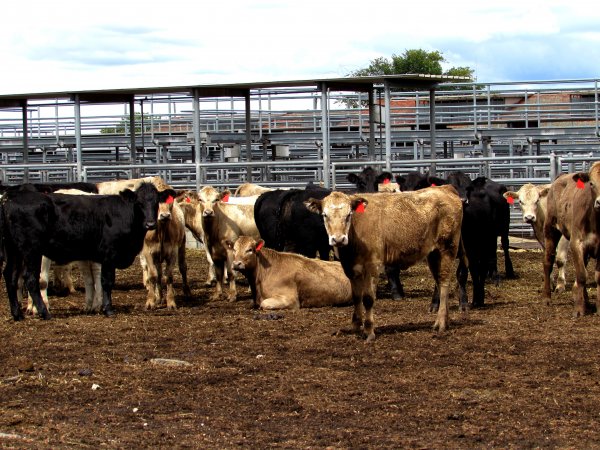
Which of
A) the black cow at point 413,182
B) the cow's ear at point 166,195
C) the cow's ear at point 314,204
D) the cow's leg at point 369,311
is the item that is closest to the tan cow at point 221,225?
the cow's ear at point 166,195

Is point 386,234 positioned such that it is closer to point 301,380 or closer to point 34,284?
point 301,380

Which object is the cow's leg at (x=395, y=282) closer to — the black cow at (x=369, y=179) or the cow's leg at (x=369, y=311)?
the cow's leg at (x=369, y=311)

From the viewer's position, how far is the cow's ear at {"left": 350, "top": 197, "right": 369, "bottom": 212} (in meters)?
10.2

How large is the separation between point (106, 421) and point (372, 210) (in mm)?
4167

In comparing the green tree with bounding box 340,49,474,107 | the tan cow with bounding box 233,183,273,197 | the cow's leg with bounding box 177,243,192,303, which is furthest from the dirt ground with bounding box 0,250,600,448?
the green tree with bounding box 340,49,474,107

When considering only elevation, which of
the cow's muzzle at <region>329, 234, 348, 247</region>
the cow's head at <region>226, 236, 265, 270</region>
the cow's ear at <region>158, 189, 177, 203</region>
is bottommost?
the cow's head at <region>226, 236, 265, 270</region>

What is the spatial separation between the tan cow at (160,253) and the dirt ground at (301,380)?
90 centimetres

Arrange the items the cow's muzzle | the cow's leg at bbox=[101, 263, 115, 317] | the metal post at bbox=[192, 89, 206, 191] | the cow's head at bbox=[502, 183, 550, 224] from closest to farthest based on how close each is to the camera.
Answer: the cow's muzzle < the cow's leg at bbox=[101, 263, 115, 317] < the cow's head at bbox=[502, 183, 550, 224] < the metal post at bbox=[192, 89, 206, 191]

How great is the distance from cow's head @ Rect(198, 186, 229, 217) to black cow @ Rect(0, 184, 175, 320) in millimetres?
1691

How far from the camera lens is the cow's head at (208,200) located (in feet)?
49.4

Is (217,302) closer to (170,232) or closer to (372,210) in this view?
(170,232)

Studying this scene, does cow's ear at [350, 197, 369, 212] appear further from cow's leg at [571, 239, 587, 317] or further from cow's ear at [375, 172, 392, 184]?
cow's ear at [375, 172, 392, 184]

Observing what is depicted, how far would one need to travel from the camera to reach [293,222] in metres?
14.9

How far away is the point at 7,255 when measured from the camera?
492 inches
